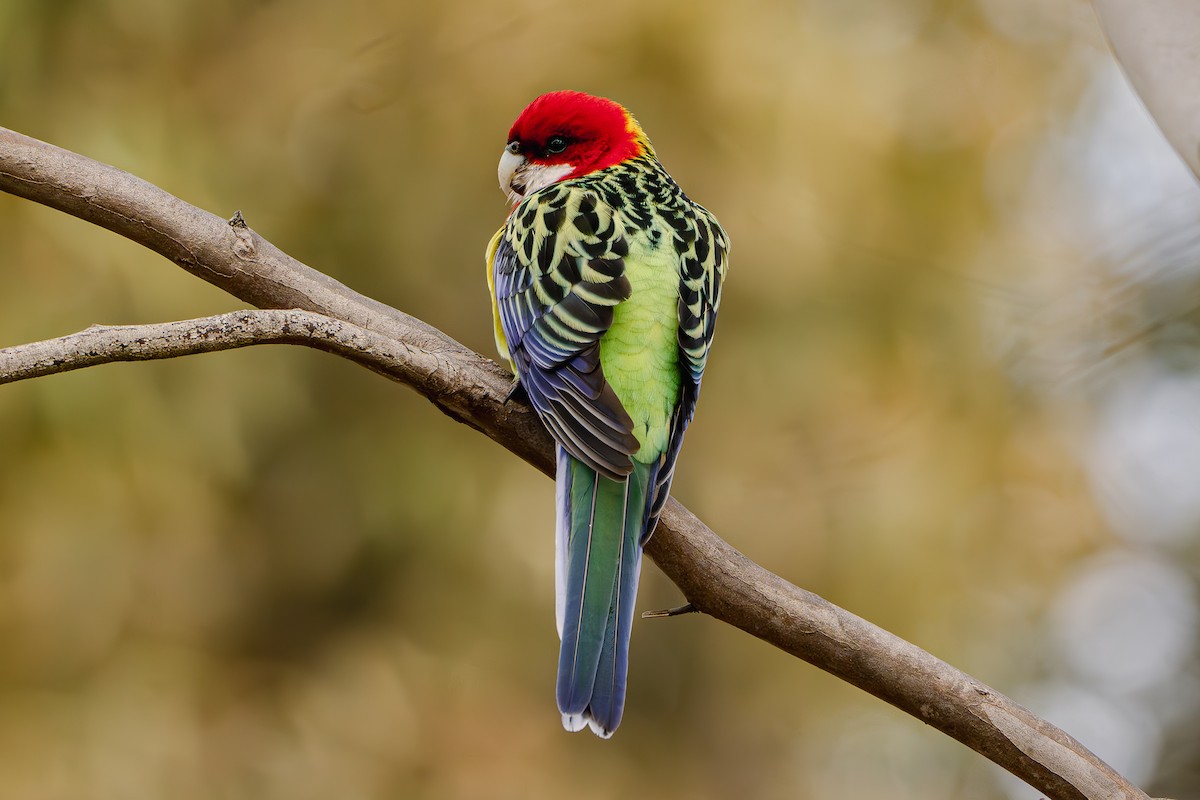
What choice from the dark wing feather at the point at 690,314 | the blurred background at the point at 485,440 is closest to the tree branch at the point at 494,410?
the dark wing feather at the point at 690,314

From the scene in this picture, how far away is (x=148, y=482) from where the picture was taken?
20.4 ft

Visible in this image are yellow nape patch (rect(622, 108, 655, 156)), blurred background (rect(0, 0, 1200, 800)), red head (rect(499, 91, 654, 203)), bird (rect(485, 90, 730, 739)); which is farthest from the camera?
blurred background (rect(0, 0, 1200, 800))

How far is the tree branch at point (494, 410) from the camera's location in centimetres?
246

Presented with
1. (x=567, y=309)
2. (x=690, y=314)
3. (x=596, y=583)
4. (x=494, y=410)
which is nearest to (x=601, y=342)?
(x=567, y=309)

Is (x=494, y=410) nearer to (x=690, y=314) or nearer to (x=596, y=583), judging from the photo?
(x=596, y=583)

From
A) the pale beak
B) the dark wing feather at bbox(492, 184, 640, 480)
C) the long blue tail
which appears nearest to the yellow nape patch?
the pale beak

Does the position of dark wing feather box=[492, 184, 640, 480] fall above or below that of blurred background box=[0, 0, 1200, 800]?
below

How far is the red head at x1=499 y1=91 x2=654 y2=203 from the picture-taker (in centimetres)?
382

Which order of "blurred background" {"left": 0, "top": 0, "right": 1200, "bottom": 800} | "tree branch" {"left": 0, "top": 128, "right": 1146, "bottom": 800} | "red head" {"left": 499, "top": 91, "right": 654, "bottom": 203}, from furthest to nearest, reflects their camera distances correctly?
"blurred background" {"left": 0, "top": 0, "right": 1200, "bottom": 800} < "red head" {"left": 499, "top": 91, "right": 654, "bottom": 203} < "tree branch" {"left": 0, "top": 128, "right": 1146, "bottom": 800}

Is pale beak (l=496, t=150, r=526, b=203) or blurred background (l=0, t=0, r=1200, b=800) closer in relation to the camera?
pale beak (l=496, t=150, r=526, b=203)

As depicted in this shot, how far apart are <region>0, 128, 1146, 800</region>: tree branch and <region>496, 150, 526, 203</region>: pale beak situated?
1201mm

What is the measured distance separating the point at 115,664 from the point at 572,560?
449cm

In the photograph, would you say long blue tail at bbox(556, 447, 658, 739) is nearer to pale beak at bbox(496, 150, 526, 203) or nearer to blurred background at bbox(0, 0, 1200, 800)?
pale beak at bbox(496, 150, 526, 203)

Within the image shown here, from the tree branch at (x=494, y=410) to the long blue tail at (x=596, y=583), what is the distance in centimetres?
13
